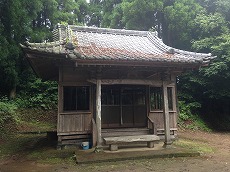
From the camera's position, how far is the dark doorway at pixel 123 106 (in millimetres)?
10953

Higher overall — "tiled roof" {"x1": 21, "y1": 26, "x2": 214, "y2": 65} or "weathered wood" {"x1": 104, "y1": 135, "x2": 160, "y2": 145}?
"tiled roof" {"x1": 21, "y1": 26, "x2": 214, "y2": 65}

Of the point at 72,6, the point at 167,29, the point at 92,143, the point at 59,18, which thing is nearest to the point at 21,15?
the point at 59,18

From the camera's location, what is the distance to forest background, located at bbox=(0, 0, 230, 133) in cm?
1670

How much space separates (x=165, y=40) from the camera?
80.3 feet

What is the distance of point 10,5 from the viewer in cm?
1553

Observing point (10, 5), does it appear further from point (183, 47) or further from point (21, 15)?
point (183, 47)

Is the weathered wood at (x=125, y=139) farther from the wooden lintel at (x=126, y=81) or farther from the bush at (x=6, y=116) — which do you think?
the bush at (x=6, y=116)

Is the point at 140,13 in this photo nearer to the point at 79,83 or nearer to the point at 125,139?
the point at 79,83

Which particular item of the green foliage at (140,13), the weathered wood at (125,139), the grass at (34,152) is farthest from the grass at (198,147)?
the green foliage at (140,13)

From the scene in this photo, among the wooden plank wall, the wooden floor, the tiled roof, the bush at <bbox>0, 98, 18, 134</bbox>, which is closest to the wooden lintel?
the tiled roof

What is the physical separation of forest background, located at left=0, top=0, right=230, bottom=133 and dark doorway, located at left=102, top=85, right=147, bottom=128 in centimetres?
769

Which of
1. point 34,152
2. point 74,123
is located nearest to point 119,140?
point 74,123

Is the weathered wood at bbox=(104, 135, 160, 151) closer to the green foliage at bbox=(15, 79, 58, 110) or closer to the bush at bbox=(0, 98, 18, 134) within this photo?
the bush at bbox=(0, 98, 18, 134)

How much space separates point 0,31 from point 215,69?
15.5m
